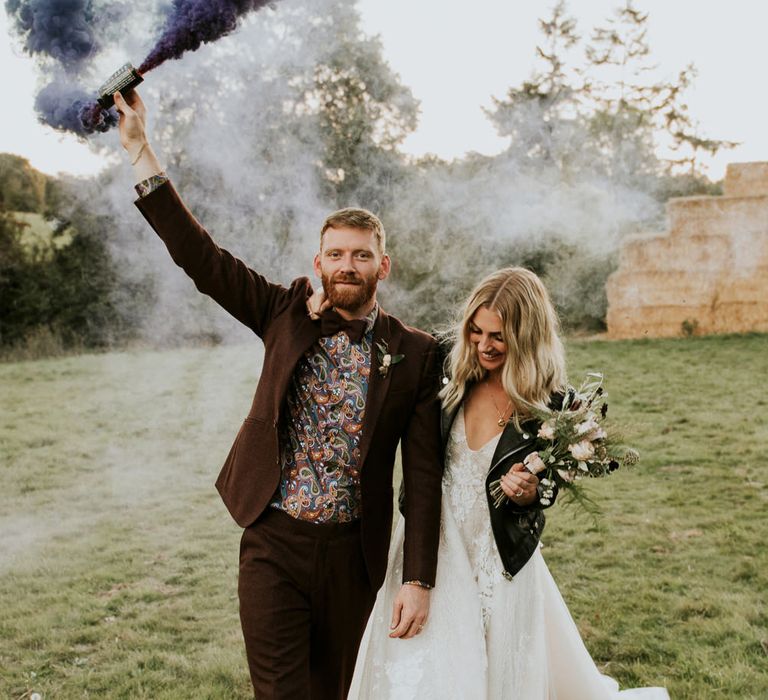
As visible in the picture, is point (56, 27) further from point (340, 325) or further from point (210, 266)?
point (340, 325)

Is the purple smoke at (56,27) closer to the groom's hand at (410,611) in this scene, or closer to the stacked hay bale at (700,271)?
the groom's hand at (410,611)

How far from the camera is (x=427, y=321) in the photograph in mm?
12156

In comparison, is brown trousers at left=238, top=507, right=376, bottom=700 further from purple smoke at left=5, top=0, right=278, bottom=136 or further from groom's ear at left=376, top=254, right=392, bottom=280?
purple smoke at left=5, top=0, right=278, bottom=136

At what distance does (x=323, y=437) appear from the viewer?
136 inches

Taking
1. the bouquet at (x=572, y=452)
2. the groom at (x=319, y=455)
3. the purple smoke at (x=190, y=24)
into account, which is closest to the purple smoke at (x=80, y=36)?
the purple smoke at (x=190, y=24)

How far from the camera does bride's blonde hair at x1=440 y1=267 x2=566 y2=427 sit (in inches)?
145

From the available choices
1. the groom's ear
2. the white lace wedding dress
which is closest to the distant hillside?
the groom's ear

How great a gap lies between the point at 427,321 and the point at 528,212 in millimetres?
3002

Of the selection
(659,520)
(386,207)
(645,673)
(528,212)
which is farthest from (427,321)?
(645,673)

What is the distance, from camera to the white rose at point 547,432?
11.2 feet

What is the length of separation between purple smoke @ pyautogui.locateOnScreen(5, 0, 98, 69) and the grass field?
315 centimetres

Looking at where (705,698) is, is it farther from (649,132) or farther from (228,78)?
(649,132)

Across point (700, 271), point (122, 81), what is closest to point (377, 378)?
point (122, 81)

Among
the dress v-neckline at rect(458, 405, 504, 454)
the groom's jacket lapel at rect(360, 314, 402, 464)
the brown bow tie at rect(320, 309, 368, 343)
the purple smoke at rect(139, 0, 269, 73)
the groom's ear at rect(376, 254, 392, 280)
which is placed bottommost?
the dress v-neckline at rect(458, 405, 504, 454)
